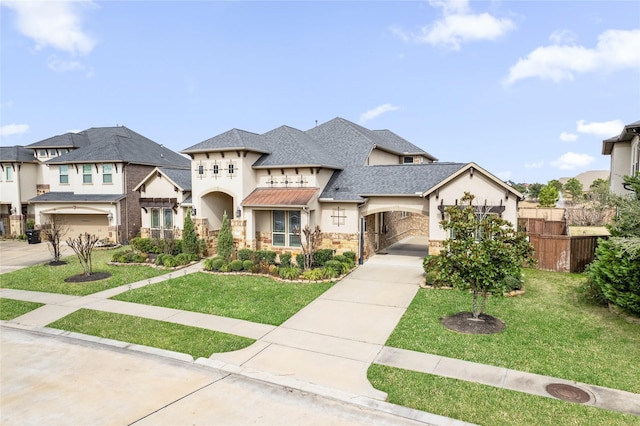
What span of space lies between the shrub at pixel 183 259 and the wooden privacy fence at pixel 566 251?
53.2ft

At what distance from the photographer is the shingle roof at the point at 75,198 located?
26586 mm

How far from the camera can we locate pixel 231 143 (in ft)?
69.6

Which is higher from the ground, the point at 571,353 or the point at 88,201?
the point at 88,201

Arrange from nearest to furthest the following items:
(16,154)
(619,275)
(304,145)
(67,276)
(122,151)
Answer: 1. (619,275)
2. (67,276)
3. (304,145)
4. (122,151)
5. (16,154)

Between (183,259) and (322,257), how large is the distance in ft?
22.8

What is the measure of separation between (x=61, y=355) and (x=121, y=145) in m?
22.9

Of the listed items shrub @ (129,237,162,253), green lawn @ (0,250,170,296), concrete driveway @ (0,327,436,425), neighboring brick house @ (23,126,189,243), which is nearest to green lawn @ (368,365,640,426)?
concrete driveway @ (0,327,436,425)

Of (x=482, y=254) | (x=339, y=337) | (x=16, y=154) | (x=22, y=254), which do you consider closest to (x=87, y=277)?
(x=22, y=254)

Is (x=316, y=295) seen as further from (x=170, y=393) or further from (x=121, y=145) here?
(x=121, y=145)

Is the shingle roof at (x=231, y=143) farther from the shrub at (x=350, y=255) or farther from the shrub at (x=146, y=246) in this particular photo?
the shrub at (x=350, y=255)

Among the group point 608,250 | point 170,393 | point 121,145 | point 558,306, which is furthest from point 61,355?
point 121,145

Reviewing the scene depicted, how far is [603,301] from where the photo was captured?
508 inches

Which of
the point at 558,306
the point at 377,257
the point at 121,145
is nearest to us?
the point at 558,306

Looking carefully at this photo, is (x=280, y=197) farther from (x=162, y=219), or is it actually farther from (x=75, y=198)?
(x=75, y=198)
